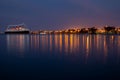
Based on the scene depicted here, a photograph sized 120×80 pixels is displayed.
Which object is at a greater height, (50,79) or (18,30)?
(18,30)

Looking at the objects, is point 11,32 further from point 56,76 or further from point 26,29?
point 56,76

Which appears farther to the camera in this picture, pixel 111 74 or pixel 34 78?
pixel 111 74

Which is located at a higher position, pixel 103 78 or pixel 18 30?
pixel 18 30

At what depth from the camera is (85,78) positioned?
934 cm

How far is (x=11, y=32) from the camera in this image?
448 feet

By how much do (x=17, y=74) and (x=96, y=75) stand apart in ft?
14.6

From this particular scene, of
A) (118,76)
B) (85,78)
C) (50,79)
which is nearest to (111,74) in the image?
(118,76)

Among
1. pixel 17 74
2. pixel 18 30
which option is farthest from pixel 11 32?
pixel 17 74

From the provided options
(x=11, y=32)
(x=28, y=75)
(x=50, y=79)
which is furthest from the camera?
(x=11, y=32)

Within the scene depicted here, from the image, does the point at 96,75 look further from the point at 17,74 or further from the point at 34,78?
the point at 17,74

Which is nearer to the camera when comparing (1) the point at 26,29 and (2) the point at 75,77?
(2) the point at 75,77

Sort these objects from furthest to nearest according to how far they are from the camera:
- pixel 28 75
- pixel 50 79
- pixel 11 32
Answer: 1. pixel 11 32
2. pixel 28 75
3. pixel 50 79

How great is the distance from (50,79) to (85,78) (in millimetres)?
1841

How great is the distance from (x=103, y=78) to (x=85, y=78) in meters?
0.95
